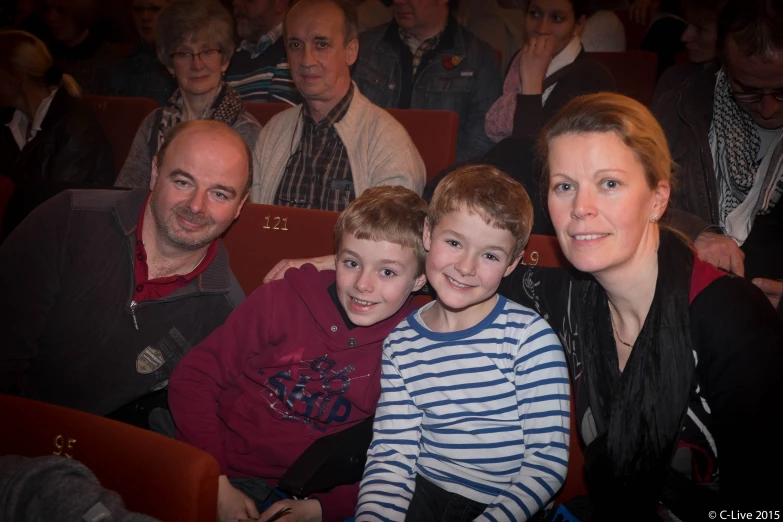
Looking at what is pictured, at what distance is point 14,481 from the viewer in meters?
1.08

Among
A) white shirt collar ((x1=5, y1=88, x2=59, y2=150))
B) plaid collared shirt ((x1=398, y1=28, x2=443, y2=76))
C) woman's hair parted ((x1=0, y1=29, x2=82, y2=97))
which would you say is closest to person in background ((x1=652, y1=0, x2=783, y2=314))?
plaid collared shirt ((x1=398, y1=28, x2=443, y2=76))

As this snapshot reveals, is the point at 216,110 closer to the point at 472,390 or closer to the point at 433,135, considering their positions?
the point at 433,135

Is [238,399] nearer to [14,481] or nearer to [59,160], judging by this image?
[14,481]

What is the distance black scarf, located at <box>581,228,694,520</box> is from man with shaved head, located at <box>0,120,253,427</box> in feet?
3.65

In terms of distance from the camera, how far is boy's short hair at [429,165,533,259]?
1.58 meters

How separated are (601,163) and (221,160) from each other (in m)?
1.11

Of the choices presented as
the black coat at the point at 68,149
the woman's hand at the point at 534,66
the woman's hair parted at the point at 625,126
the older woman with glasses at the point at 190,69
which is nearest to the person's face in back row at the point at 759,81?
the woman's hair parted at the point at 625,126

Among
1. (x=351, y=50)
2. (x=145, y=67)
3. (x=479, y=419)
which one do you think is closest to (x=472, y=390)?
(x=479, y=419)

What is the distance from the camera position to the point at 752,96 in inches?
77.4

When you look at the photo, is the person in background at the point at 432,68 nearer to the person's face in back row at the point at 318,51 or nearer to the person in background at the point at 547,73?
the person in background at the point at 547,73

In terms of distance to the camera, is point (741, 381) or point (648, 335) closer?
point (741, 381)

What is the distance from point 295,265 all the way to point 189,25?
1.63m

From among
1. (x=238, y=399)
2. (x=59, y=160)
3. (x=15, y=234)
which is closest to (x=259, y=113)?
(x=59, y=160)

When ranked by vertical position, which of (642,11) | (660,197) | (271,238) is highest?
(642,11)
